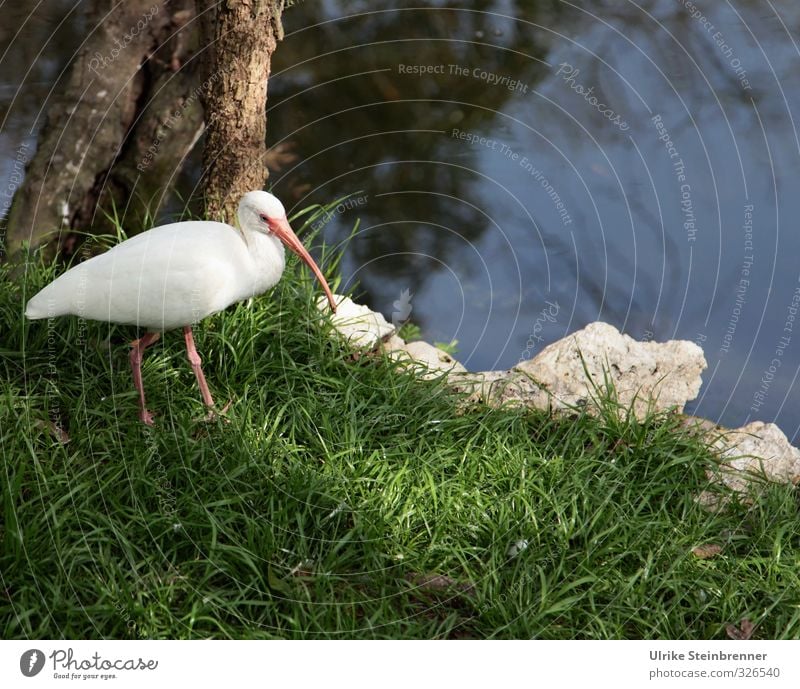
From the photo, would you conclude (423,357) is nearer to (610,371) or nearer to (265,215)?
(610,371)

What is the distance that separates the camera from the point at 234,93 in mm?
4871

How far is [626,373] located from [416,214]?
1.85 meters

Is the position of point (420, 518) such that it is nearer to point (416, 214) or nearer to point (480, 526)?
point (480, 526)

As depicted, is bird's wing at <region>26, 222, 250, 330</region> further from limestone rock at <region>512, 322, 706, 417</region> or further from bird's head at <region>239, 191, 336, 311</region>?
limestone rock at <region>512, 322, 706, 417</region>

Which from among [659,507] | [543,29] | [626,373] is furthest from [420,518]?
[543,29]

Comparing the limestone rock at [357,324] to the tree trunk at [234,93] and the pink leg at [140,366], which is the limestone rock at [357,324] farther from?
the pink leg at [140,366]

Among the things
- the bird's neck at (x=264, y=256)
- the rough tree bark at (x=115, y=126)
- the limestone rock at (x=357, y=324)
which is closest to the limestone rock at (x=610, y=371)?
the limestone rock at (x=357, y=324)

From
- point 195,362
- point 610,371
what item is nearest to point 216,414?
point 195,362

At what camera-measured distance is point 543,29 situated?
5.86 m

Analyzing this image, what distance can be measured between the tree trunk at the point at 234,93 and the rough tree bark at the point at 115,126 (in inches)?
38.8

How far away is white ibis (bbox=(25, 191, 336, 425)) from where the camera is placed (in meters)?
3.94

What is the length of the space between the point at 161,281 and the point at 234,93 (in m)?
1.41

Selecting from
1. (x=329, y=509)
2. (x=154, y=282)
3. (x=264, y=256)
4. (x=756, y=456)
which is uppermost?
(x=264, y=256)

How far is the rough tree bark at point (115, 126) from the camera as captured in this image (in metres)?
5.69
